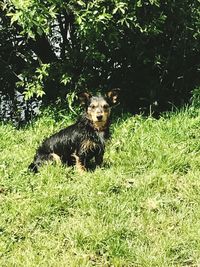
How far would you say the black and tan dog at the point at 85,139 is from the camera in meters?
7.57

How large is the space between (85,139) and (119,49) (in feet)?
9.45

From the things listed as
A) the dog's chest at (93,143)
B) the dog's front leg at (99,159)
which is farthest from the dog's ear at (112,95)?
the dog's front leg at (99,159)

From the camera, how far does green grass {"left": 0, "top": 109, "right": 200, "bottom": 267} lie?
18.7ft

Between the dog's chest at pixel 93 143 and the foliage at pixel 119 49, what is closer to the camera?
the dog's chest at pixel 93 143

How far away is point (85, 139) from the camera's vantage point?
767cm

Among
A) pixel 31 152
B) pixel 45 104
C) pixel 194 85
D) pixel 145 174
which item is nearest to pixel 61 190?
pixel 145 174

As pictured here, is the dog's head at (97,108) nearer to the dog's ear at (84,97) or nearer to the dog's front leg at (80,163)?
the dog's ear at (84,97)

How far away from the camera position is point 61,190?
6812 millimetres

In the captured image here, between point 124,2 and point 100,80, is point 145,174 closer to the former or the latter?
point 124,2

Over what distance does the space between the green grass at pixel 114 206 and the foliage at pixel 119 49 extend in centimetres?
168

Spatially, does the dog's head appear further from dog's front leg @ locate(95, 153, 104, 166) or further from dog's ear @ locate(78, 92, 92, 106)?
dog's front leg @ locate(95, 153, 104, 166)

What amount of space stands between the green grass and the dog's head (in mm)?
408

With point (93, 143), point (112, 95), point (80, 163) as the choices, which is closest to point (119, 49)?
point (112, 95)

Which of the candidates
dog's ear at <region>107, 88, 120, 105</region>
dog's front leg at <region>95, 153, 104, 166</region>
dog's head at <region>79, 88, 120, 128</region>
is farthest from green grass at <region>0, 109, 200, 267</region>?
dog's ear at <region>107, 88, 120, 105</region>
